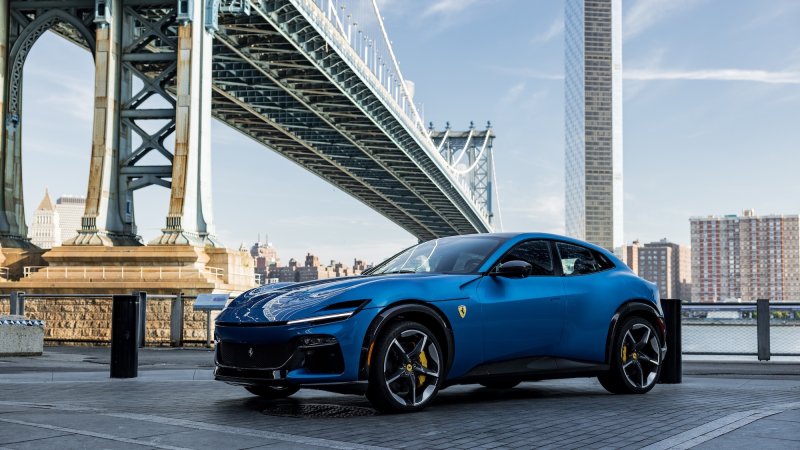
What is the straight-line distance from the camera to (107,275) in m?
24.1

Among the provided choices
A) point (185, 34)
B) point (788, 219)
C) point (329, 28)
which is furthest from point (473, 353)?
point (788, 219)

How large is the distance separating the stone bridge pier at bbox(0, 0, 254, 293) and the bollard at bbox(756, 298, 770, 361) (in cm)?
1304

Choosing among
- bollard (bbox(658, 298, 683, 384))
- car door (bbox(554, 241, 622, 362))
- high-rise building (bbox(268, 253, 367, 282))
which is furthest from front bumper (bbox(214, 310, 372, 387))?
high-rise building (bbox(268, 253, 367, 282))

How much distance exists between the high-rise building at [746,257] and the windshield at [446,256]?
160m

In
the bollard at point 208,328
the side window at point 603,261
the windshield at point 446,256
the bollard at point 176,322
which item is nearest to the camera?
the windshield at point 446,256

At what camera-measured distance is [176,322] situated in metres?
18.1

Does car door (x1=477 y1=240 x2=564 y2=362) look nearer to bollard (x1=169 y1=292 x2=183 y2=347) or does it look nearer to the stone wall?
bollard (x1=169 y1=292 x2=183 y2=347)

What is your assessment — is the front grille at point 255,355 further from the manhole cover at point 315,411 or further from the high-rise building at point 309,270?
the high-rise building at point 309,270

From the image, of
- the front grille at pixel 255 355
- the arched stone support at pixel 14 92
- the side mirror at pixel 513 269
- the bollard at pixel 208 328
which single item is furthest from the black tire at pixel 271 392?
the arched stone support at pixel 14 92

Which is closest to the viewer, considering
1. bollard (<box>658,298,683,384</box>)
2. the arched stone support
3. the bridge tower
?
bollard (<box>658,298,683,384</box>)

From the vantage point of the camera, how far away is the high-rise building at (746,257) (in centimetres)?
15938

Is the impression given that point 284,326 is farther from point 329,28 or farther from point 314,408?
point 329,28

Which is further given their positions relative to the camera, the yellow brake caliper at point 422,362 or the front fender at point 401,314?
the yellow brake caliper at point 422,362

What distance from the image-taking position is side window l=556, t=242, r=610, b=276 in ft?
24.6
